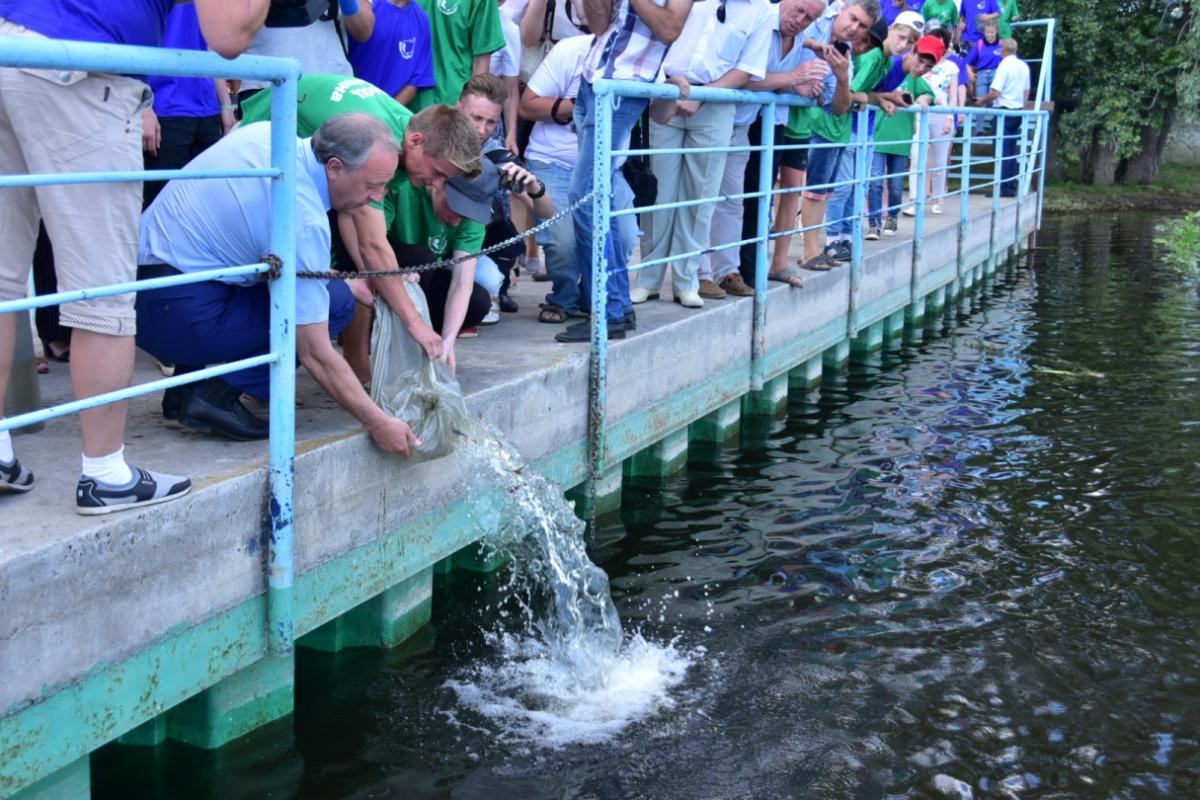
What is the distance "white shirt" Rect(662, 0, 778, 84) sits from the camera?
6.96m

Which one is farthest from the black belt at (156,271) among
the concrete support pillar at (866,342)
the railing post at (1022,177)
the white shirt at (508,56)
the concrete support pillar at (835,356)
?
the railing post at (1022,177)

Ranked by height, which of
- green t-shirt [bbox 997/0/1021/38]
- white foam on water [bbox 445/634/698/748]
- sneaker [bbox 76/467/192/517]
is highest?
green t-shirt [bbox 997/0/1021/38]

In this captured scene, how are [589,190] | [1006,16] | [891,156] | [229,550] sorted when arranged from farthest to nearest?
[1006,16] → [891,156] → [589,190] → [229,550]

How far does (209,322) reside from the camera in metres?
3.99

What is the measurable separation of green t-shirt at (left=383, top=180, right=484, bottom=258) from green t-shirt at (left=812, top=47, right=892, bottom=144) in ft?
13.8

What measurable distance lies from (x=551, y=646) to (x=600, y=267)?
1.84 metres

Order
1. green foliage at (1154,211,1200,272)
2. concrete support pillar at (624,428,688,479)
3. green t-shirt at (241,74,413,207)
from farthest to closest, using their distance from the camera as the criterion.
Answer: green foliage at (1154,211,1200,272), concrete support pillar at (624,428,688,479), green t-shirt at (241,74,413,207)

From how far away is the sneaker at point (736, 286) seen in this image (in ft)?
25.5

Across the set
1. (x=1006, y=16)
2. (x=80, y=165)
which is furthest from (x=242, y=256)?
(x=1006, y=16)

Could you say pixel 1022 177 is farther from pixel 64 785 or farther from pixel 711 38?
pixel 64 785

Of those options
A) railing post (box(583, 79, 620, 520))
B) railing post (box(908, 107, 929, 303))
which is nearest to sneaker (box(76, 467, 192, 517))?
railing post (box(583, 79, 620, 520))

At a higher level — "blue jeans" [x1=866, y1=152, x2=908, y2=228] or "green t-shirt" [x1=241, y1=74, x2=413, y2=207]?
"green t-shirt" [x1=241, y1=74, x2=413, y2=207]

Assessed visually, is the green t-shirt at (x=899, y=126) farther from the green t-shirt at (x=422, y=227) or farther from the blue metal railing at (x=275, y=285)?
the blue metal railing at (x=275, y=285)

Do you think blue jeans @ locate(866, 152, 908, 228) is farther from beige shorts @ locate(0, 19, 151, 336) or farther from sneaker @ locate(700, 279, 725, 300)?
beige shorts @ locate(0, 19, 151, 336)
